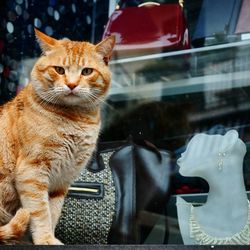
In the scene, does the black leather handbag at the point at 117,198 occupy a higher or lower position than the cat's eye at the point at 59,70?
lower

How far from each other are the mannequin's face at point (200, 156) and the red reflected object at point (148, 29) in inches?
13.0

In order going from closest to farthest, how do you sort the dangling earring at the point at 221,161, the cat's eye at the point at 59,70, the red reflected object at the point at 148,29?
1. the cat's eye at the point at 59,70
2. the dangling earring at the point at 221,161
3. the red reflected object at the point at 148,29

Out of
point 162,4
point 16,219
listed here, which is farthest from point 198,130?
point 16,219

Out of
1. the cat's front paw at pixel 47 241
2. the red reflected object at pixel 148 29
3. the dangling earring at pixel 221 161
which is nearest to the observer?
the cat's front paw at pixel 47 241

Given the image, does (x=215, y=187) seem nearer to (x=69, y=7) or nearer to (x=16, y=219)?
(x=16, y=219)

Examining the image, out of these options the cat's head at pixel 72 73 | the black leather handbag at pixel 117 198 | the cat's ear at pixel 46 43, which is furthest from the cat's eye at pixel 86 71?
the black leather handbag at pixel 117 198

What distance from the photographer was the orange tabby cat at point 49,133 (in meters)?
1.69

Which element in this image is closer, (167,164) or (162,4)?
(167,164)

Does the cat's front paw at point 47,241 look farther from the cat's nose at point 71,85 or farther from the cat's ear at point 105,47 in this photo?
the cat's ear at point 105,47

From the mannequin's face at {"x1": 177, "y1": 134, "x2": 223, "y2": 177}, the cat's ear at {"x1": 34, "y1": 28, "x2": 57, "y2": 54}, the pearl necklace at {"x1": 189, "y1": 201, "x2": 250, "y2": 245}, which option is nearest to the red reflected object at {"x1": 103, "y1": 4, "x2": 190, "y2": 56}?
the mannequin's face at {"x1": 177, "y1": 134, "x2": 223, "y2": 177}

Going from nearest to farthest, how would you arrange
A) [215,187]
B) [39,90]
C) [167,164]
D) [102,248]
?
1. [102,248]
2. [39,90]
3. [215,187]
4. [167,164]

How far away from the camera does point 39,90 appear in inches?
70.0

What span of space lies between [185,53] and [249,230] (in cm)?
64

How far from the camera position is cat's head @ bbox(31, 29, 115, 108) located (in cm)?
175
